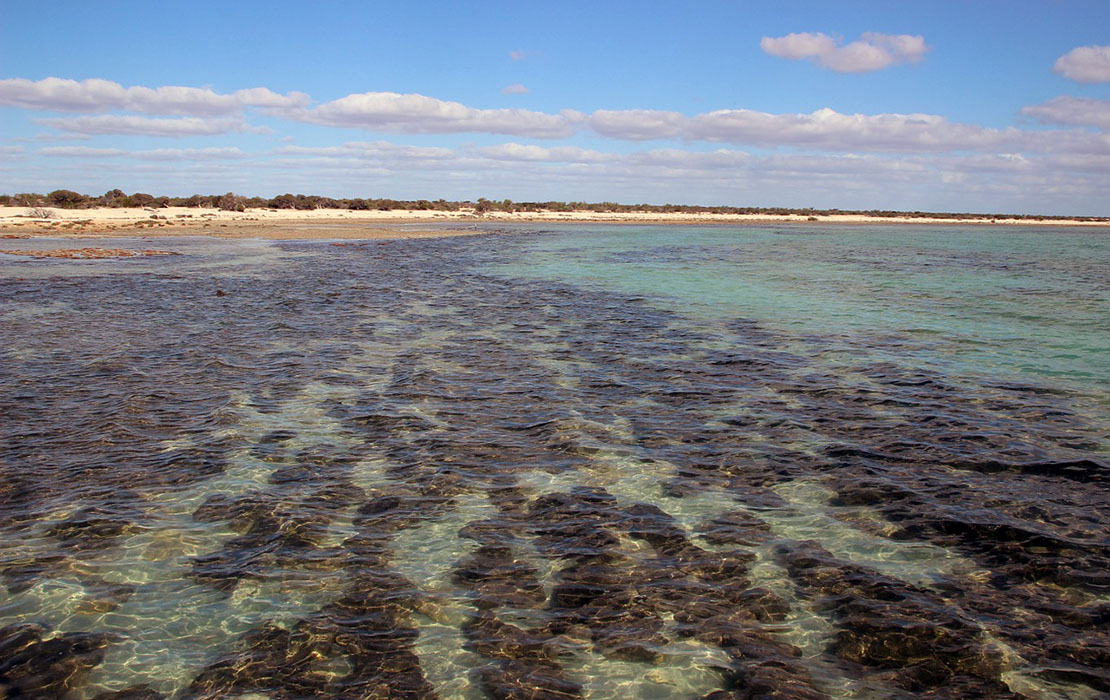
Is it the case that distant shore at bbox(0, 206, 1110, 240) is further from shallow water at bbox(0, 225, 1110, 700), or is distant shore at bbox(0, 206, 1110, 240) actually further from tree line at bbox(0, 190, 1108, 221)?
shallow water at bbox(0, 225, 1110, 700)

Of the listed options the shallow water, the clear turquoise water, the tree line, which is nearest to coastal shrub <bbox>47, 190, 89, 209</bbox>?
the tree line

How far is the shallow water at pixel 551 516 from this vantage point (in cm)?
495

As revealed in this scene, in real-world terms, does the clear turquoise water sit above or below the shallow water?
above

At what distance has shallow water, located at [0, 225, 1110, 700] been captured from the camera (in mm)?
4949

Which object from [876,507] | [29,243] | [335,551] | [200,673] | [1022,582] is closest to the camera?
[200,673]

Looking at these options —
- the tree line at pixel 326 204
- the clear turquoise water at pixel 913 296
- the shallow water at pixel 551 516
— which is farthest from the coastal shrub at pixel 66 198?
the shallow water at pixel 551 516

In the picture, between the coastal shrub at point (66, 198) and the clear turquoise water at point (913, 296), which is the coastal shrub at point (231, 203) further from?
the clear turquoise water at point (913, 296)

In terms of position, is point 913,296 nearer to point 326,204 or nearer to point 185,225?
point 185,225

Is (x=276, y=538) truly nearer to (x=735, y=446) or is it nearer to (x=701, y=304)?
(x=735, y=446)

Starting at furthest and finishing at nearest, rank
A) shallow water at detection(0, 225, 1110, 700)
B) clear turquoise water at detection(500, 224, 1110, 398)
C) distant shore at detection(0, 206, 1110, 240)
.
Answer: distant shore at detection(0, 206, 1110, 240) → clear turquoise water at detection(500, 224, 1110, 398) → shallow water at detection(0, 225, 1110, 700)

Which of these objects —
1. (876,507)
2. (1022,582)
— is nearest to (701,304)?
(876,507)

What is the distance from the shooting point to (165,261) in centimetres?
3597

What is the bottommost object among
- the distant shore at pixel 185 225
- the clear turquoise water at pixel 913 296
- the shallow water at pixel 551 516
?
the shallow water at pixel 551 516

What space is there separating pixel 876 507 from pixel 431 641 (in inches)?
193
